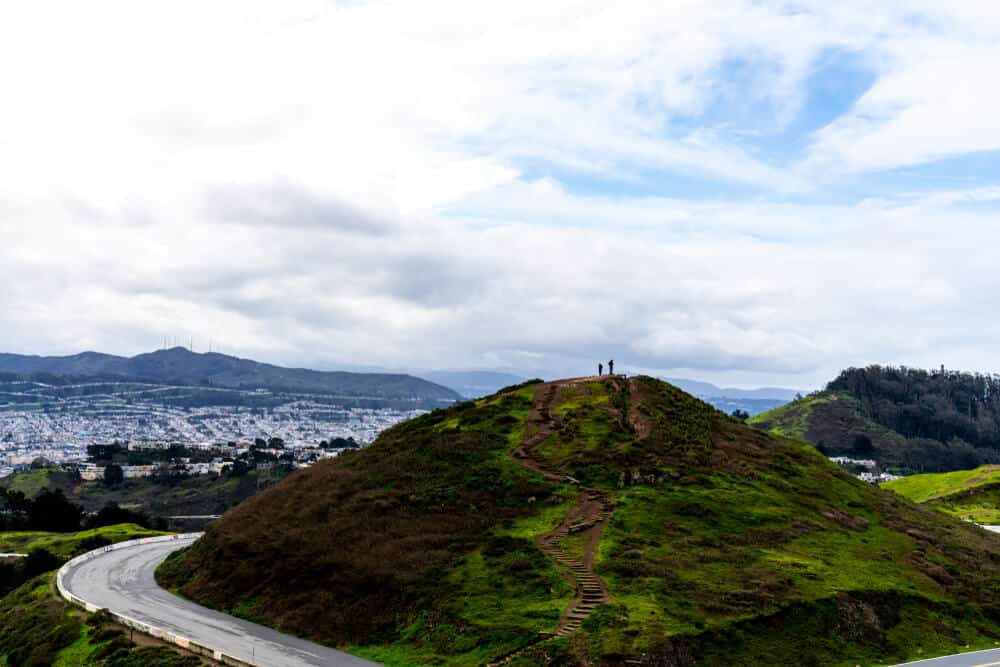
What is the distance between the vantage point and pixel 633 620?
134 feet

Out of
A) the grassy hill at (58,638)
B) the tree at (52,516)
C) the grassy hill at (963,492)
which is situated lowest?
the tree at (52,516)

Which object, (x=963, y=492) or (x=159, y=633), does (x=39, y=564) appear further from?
(x=963, y=492)

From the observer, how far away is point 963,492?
12588 cm

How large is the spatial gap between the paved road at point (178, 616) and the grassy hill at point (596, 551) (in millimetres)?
1508

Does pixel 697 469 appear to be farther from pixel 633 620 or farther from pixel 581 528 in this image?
pixel 633 620

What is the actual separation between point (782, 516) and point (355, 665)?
32.1 m

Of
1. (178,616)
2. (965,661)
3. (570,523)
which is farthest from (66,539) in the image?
(965,661)

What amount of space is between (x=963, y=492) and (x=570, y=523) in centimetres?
9589

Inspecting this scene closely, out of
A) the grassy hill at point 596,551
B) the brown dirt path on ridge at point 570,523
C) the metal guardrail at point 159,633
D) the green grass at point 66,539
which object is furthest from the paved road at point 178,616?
the green grass at point 66,539

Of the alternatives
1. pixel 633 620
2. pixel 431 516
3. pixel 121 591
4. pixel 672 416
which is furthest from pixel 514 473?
pixel 121 591

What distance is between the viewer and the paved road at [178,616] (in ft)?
140

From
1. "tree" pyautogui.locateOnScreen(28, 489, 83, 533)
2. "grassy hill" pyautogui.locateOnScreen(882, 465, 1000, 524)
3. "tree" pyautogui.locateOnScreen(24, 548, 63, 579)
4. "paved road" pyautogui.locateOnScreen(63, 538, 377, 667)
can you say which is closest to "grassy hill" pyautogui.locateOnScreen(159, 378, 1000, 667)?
"paved road" pyautogui.locateOnScreen(63, 538, 377, 667)

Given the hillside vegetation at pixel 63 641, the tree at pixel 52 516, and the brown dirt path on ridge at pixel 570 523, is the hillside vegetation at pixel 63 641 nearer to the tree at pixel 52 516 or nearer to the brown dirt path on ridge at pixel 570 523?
the brown dirt path on ridge at pixel 570 523

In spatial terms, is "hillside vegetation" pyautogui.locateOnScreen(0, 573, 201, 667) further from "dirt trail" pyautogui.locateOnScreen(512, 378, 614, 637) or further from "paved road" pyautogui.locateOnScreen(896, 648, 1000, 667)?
"paved road" pyautogui.locateOnScreen(896, 648, 1000, 667)
